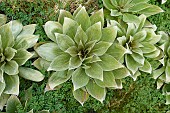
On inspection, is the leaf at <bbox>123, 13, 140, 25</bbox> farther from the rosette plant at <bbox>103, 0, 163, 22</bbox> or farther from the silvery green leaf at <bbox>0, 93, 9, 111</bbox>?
the silvery green leaf at <bbox>0, 93, 9, 111</bbox>

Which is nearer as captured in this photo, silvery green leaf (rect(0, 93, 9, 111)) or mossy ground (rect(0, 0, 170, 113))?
silvery green leaf (rect(0, 93, 9, 111))

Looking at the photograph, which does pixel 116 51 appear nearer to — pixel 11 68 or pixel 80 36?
pixel 80 36

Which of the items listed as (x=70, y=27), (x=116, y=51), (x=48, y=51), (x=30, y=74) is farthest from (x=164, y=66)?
(x=30, y=74)

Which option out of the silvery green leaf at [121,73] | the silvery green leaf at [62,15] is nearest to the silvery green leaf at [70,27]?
the silvery green leaf at [62,15]

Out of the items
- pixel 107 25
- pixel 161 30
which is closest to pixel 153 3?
pixel 161 30

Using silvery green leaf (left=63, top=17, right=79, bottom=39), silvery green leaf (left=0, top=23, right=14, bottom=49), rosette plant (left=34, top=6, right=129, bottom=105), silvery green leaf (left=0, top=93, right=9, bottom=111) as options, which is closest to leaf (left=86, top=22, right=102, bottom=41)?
rosette plant (left=34, top=6, right=129, bottom=105)

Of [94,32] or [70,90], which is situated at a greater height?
[94,32]
